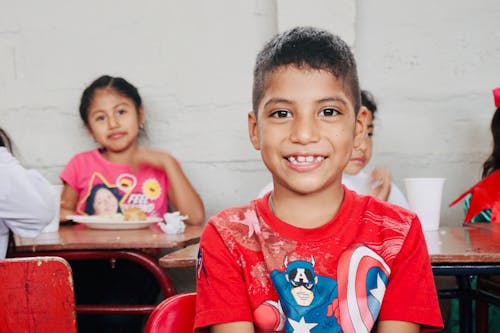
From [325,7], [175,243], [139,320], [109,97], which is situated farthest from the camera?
[109,97]

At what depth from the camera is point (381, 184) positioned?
2.42 m

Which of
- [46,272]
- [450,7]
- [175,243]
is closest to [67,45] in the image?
[175,243]

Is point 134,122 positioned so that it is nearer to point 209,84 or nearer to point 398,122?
point 209,84

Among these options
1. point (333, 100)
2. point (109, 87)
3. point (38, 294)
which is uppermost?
point (109, 87)

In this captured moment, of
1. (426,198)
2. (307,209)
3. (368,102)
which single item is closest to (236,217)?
(307,209)

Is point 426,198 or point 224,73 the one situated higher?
point 224,73

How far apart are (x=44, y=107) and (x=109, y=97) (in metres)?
0.53

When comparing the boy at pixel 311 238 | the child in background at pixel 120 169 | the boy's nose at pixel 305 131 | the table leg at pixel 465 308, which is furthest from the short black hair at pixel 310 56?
the child in background at pixel 120 169

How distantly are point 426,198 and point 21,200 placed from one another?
1.36 meters

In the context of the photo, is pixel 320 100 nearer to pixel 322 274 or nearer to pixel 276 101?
pixel 276 101

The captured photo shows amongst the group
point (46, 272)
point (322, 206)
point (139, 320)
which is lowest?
point (139, 320)

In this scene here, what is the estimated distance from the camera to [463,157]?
2887 millimetres

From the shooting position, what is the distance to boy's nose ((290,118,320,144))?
1.10 m

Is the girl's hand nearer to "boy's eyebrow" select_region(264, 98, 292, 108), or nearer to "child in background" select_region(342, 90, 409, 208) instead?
"child in background" select_region(342, 90, 409, 208)
